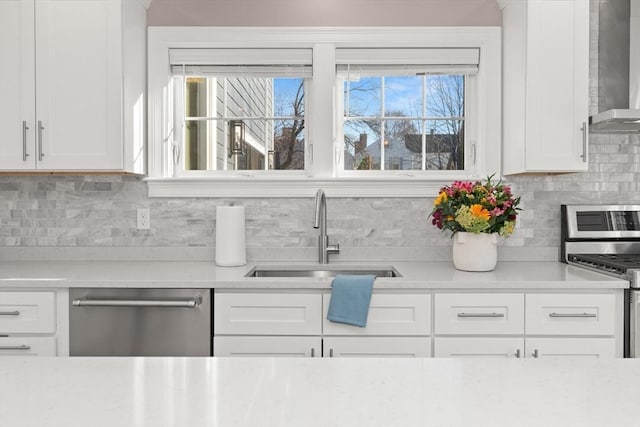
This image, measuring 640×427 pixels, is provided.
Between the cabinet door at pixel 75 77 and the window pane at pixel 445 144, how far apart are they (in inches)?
65.4

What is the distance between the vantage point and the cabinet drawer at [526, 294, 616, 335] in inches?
79.6

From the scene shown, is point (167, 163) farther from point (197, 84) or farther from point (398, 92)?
point (398, 92)

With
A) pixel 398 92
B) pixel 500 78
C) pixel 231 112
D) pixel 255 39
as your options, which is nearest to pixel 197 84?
pixel 231 112

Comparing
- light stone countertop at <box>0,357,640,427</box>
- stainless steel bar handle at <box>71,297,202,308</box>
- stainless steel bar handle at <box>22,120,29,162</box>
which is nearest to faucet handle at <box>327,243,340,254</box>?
stainless steel bar handle at <box>71,297,202,308</box>

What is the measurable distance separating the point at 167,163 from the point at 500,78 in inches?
74.3

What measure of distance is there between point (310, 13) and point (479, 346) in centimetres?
191

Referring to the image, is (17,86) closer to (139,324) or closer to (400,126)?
(139,324)

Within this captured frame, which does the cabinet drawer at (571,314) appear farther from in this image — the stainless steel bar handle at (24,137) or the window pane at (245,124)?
the stainless steel bar handle at (24,137)

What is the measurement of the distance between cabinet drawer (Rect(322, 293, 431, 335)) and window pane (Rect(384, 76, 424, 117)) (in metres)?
1.18

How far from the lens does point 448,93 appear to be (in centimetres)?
275

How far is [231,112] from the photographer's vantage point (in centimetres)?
276

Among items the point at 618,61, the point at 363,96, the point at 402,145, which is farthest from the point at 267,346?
the point at 618,61

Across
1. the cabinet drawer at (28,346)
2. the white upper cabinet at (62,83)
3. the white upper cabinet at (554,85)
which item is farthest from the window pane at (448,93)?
the cabinet drawer at (28,346)

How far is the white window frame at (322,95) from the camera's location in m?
2.62
